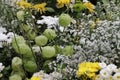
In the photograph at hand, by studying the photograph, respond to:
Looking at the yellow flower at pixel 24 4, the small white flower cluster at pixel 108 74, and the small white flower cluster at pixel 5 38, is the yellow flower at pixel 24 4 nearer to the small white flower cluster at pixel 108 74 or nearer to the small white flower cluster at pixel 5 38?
the small white flower cluster at pixel 5 38

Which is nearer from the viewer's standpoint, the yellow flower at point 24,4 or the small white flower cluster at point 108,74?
the small white flower cluster at point 108,74

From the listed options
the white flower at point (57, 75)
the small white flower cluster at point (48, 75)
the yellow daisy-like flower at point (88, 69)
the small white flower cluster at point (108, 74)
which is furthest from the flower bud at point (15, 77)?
the small white flower cluster at point (108, 74)

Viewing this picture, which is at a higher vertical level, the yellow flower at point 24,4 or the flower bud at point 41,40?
the yellow flower at point 24,4

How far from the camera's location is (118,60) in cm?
274

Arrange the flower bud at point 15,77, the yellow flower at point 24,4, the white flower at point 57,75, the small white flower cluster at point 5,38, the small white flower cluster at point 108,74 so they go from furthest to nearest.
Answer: the yellow flower at point 24,4 → the small white flower cluster at point 5,38 → the flower bud at point 15,77 → the white flower at point 57,75 → the small white flower cluster at point 108,74

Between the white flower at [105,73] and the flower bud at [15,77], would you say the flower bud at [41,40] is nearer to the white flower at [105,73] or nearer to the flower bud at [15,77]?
the flower bud at [15,77]

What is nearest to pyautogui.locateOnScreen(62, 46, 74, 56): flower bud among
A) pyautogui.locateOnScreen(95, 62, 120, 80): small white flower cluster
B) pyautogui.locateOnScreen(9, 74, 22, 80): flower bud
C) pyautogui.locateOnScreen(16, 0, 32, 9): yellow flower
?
pyautogui.locateOnScreen(9, 74, 22, 80): flower bud

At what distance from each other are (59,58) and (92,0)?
168 centimetres

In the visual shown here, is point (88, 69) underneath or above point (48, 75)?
above

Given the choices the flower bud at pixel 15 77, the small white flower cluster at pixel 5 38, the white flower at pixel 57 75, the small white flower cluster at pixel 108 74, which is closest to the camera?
the small white flower cluster at pixel 108 74

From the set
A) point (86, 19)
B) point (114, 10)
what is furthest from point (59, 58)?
point (114, 10)

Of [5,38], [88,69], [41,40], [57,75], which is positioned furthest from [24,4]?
[88,69]

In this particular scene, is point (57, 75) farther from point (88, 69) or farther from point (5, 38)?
point (5, 38)

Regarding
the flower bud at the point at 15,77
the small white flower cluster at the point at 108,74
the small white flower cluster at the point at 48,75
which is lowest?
the flower bud at the point at 15,77
